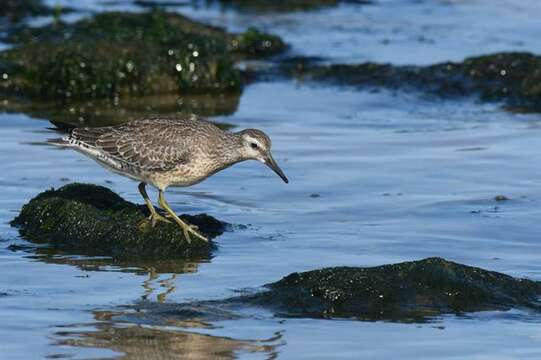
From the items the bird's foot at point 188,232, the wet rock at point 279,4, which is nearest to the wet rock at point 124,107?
the bird's foot at point 188,232

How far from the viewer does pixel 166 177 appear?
10.3 meters

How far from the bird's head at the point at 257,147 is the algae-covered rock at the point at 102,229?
61cm

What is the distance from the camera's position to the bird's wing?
10.2 metres

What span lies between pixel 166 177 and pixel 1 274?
1950 millimetres

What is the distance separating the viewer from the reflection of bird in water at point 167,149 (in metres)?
10.2

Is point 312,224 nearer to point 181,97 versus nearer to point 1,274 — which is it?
point 1,274

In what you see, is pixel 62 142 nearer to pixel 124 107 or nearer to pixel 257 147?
pixel 257 147

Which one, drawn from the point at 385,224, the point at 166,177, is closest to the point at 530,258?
the point at 385,224

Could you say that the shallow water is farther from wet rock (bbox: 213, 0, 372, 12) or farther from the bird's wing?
wet rock (bbox: 213, 0, 372, 12)

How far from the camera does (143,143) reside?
10.4m

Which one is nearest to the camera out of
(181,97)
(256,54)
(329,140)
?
(329,140)

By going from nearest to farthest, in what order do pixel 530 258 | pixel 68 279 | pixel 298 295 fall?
1. pixel 298 295
2. pixel 68 279
3. pixel 530 258

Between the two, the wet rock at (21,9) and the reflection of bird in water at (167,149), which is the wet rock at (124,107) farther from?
the wet rock at (21,9)

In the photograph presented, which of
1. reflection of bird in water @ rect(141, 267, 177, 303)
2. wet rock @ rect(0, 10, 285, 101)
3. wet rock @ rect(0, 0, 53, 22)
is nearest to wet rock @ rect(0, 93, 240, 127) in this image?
wet rock @ rect(0, 10, 285, 101)
